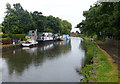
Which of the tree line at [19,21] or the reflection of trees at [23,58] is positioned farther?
the tree line at [19,21]

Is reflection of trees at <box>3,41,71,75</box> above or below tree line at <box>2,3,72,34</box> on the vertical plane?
below

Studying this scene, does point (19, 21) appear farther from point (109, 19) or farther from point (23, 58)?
point (109, 19)

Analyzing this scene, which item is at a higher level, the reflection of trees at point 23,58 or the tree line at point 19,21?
the tree line at point 19,21

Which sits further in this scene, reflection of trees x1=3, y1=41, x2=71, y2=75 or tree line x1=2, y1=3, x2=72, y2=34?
tree line x1=2, y1=3, x2=72, y2=34

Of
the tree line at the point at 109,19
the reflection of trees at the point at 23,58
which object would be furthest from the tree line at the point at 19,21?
the tree line at the point at 109,19

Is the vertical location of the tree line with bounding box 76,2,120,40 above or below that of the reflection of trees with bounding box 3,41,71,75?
above

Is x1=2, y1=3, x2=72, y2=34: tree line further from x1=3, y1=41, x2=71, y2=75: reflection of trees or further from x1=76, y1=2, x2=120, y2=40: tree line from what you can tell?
x1=76, y1=2, x2=120, y2=40: tree line

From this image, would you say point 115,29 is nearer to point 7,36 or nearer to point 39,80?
point 39,80

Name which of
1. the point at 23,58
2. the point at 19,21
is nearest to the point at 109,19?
the point at 23,58

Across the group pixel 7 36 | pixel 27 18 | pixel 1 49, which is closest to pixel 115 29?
pixel 1 49

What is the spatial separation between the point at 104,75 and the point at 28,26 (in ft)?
144

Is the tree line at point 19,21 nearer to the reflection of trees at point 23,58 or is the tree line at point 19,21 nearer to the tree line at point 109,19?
the reflection of trees at point 23,58

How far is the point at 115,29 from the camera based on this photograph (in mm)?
19703

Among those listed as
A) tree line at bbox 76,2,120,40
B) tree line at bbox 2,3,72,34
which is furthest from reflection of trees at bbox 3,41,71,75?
tree line at bbox 2,3,72,34
